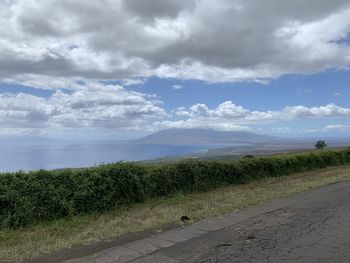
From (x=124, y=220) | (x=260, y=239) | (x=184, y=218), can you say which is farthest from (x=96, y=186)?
(x=260, y=239)

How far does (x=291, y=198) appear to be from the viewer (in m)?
11.8

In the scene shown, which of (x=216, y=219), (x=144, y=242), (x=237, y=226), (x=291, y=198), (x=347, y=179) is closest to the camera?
(x=144, y=242)

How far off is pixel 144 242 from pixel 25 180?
301 centimetres

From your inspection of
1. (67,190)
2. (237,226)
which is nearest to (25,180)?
(67,190)

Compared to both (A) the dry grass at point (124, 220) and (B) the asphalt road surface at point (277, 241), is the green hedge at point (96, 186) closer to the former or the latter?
(A) the dry grass at point (124, 220)

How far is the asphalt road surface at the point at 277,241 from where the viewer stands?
6273 mm

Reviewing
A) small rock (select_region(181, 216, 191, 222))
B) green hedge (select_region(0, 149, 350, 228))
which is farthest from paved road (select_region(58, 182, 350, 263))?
green hedge (select_region(0, 149, 350, 228))

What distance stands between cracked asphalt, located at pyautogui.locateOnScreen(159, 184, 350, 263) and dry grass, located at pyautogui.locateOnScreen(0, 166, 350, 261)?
121 centimetres

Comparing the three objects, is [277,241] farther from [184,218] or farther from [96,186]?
[96,186]

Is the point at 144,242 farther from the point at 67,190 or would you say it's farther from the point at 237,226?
the point at 67,190

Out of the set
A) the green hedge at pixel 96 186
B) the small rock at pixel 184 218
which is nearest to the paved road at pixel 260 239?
the small rock at pixel 184 218

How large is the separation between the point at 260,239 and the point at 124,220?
2.81 meters

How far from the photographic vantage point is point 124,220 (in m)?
8.78

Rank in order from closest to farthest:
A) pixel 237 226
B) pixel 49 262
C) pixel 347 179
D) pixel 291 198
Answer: pixel 49 262
pixel 237 226
pixel 291 198
pixel 347 179
